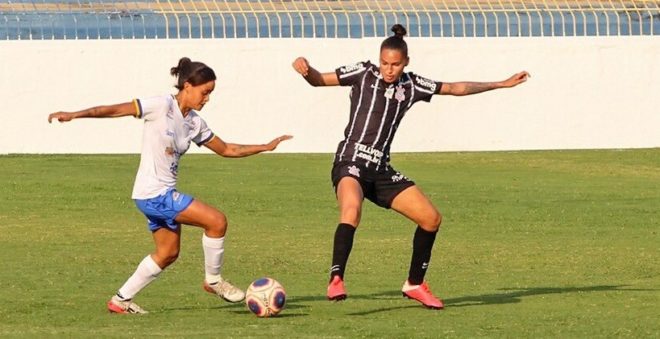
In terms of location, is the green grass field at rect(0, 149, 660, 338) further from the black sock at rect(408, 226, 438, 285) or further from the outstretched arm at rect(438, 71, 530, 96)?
the outstretched arm at rect(438, 71, 530, 96)

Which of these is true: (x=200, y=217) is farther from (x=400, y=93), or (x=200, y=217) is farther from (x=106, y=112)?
(x=400, y=93)

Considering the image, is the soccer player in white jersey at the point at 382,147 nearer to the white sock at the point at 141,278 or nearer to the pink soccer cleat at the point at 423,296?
the pink soccer cleat at the point at 423,296

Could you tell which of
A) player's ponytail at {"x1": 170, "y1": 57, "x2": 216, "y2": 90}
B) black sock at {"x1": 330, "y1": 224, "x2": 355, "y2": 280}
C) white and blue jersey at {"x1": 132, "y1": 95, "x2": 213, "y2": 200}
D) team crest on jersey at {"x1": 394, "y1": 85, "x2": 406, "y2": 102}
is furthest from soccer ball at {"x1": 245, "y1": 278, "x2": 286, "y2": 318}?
team crest on jersey at {"x1": 394, "y1": 85, "x2": 406, "y2": 102}

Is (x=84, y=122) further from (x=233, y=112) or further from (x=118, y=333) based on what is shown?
(x=118, y=333)

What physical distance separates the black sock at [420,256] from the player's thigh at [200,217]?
53.1 inches

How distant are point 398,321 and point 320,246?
525 cm

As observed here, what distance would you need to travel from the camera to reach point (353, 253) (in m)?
15.3

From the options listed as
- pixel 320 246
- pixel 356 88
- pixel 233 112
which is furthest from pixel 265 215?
pixel 233 112

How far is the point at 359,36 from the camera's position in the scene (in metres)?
30.5

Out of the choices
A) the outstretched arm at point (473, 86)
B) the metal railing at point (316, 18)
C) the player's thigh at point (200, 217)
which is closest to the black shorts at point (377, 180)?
the outstretched arm at point (473, 86)

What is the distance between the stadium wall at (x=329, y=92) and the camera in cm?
2962

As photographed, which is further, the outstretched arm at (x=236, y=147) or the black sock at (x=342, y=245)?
the outstretched arm at (x=236, y=147)

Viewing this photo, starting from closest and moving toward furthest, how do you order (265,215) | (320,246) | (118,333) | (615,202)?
(118,333) → (320,246) → (265,215) → (615,202)

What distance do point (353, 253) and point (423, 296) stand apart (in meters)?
4.01
